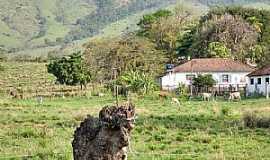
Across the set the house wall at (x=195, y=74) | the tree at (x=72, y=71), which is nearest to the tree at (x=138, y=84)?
the house wall at (x=195, y=74)

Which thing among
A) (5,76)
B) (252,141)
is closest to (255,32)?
(5,76)

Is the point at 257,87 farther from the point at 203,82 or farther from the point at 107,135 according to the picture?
the point at 107,135

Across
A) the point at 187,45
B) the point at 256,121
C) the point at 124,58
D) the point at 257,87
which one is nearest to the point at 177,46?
the point at 187,45

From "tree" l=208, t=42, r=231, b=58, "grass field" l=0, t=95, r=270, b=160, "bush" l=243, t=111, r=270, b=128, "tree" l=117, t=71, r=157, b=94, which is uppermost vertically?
"tree" l=208, t=42, r=231, b=58

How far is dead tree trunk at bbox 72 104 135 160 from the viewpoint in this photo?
29.5 ft

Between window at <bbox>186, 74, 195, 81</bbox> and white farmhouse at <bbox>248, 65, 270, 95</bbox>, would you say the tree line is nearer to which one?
window at <bbox>186, 74, 195, 81</bbox>

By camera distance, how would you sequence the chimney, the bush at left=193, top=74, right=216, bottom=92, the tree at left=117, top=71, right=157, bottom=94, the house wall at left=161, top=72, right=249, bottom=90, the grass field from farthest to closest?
the chimney, the house wall at left=161, top=72, right=249, bottom=90, the bush at left=193, top=74, right=216, bottom=92, the tree at left=117, top=71, right=157, bottom=94, the grass field

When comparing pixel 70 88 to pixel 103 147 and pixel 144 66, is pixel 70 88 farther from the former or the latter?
pixel 103 147

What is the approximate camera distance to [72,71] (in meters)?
75.9

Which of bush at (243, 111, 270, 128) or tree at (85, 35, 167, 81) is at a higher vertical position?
tree at (85, 35, 167, 81)

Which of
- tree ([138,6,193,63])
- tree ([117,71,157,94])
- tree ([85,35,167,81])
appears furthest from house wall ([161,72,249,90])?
tree ([138,6,193,63])

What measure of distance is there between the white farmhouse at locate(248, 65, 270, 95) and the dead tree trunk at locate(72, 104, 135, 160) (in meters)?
51.7

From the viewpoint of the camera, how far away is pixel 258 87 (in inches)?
2472

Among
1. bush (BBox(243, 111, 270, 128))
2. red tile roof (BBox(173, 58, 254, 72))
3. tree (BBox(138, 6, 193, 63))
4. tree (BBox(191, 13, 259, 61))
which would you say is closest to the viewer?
bush (BBox(243, 111, 270, 128))
